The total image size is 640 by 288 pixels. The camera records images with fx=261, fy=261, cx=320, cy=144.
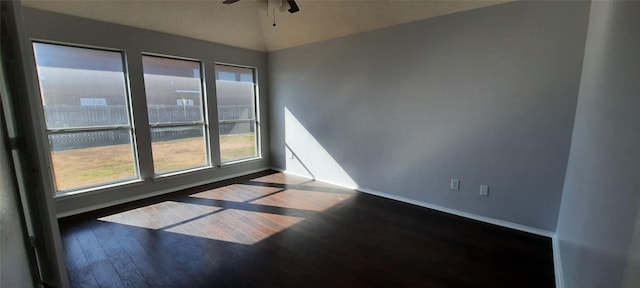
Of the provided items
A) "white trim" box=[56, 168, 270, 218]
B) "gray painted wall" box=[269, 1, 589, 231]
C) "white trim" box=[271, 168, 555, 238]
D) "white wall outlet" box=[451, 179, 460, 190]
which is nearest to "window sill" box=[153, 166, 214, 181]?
"white trim" box=[56, 168, 270, 218]

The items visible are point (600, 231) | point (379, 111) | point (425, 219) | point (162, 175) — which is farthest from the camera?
point (162, 175)

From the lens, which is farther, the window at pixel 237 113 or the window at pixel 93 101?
the window at pixel 237 113

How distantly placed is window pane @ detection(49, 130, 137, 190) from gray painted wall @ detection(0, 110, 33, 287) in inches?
124

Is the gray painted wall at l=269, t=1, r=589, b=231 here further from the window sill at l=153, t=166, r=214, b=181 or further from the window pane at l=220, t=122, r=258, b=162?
the window sill at l=153, t=166, r=214, b=181

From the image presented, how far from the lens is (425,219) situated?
10.2ft

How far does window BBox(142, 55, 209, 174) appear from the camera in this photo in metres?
3.92

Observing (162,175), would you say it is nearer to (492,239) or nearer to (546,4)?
(492,239)

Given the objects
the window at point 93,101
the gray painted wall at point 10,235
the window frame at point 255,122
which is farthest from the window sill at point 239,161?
the gray painted wall at point 10,235

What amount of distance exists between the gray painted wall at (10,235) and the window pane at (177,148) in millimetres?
3430

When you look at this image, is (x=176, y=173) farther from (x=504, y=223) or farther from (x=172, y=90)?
(x=504, y=223)

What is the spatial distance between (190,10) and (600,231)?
456cm

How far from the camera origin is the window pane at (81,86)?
10.00 ft

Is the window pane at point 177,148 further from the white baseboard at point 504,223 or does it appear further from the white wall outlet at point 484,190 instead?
the white wall outlet at point 484,190

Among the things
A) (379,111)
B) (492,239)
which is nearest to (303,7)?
(379,111)
